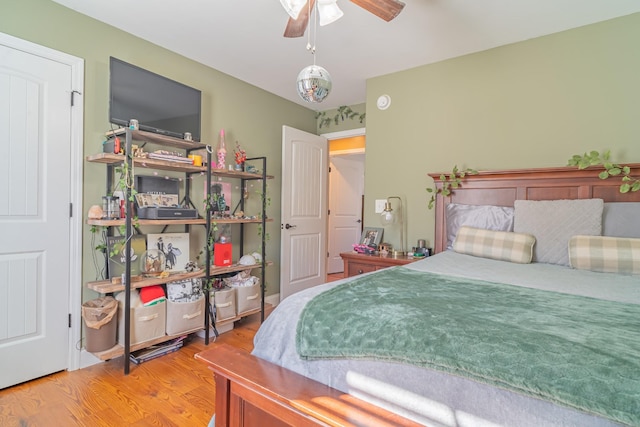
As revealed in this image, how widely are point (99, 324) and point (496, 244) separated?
105 inches

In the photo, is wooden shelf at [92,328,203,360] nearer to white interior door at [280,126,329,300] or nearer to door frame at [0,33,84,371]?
door frame at [0,33,84,371]

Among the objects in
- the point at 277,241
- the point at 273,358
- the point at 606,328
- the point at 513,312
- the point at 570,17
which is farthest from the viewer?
the point at 277,241

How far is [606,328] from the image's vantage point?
2.85 feet

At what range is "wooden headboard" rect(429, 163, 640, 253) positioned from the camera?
2123 millimetres

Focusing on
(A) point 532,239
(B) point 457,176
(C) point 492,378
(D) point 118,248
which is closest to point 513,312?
(C) point 492,378

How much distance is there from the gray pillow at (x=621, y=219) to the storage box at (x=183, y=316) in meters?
2.87

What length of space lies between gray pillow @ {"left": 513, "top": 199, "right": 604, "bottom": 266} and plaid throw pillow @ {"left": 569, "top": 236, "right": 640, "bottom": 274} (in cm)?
11

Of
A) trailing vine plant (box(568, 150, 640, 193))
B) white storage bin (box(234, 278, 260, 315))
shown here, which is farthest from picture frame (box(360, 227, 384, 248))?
trailing vine plant (box(568, 150, 640, 193))

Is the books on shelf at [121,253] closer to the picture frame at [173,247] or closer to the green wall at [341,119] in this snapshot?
the picture frame at [173,247]

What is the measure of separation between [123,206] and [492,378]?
97.1 inches

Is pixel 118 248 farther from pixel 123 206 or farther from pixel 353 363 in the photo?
pixel 353 363

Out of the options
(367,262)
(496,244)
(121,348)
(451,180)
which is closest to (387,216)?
(367,262)

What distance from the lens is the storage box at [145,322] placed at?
87.3 inches

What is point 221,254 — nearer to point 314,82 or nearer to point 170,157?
point 170,157
